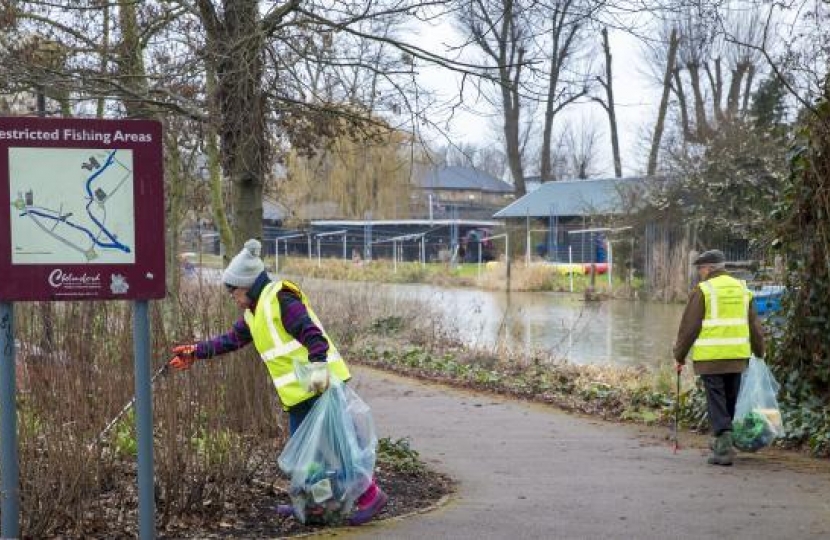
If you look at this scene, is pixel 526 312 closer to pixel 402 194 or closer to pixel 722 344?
pixel 722 344

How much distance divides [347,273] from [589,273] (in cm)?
940

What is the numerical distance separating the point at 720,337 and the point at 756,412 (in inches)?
25.6

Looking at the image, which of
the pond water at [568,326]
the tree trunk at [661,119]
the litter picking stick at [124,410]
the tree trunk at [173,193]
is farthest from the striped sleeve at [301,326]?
the tree trunk at [661,119]

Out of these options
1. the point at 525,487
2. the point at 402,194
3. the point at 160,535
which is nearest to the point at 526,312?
the point at 525,487

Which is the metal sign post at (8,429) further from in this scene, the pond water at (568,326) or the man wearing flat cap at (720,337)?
the pond water at (568,326)

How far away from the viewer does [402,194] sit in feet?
193

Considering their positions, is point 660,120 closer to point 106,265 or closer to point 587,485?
point 587,485

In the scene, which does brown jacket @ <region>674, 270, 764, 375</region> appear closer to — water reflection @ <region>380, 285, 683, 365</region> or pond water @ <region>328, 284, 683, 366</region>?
water reflection @ <region>380, 285, 683, 365</region>

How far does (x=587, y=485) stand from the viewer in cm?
727

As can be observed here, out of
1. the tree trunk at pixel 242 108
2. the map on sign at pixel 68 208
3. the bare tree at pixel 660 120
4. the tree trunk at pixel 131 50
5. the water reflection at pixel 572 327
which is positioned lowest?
the water reflection at pixel 572 327

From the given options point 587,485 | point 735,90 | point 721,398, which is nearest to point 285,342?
point 587,485

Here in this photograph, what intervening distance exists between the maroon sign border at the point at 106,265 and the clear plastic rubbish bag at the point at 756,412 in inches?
207

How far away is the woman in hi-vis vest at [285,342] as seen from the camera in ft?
18.8

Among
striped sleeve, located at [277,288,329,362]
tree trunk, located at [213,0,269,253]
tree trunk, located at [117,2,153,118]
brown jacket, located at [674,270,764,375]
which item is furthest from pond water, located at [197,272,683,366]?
striped sleeve, located at [277,288,329,362]
